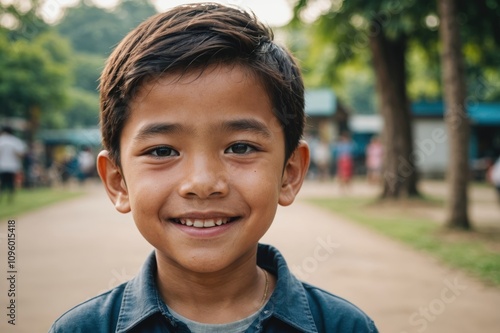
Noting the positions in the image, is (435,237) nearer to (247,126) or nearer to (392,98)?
(392,98)

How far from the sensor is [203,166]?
1.36m

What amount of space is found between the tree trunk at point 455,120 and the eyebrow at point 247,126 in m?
6.70

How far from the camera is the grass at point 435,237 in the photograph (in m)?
5.66

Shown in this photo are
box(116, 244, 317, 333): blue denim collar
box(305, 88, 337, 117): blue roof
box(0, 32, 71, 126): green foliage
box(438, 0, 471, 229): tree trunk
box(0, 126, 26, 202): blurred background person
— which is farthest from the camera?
box(305, 88, 337, 117): blue roof

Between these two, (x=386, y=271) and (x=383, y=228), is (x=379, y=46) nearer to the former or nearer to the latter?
(x=383, y=228)

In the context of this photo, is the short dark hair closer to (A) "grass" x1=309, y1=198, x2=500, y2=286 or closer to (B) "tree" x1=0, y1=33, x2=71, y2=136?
(A) "grass" x1=309, y1=198, x2=500, y2=286

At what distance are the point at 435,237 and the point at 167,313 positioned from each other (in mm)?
6617

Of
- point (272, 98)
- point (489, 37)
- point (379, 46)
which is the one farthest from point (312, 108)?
point (272, 98)

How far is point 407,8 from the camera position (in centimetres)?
851

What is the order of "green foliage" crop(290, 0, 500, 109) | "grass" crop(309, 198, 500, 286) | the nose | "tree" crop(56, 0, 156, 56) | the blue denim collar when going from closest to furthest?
1. the nose
2. the blue denim collar
3. "grass" crop(309, 198, 500, 286)
4. "green foliage" crop(290, 0, 500, 109)
5. "tree" crop(56, 0, 156, 56)

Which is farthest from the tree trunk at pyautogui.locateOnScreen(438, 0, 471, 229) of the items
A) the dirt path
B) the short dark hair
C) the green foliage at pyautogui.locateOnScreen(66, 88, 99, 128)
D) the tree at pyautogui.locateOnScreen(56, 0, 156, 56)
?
the green foliage at pyautogui.locateOnScreen(66, 88, 99, 128)

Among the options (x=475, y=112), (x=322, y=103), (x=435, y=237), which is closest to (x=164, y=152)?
(x=435, y=237)

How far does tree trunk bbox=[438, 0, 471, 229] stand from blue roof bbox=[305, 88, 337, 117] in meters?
15.3

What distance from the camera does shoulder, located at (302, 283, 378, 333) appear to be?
1.48 m
